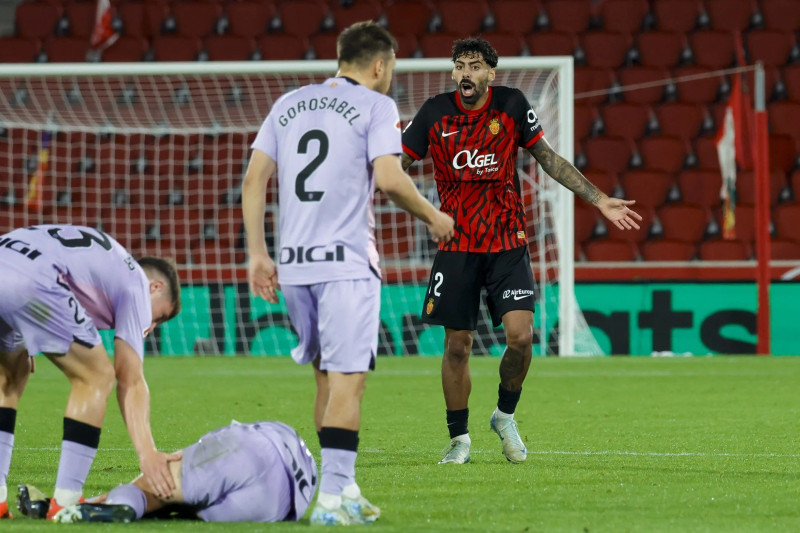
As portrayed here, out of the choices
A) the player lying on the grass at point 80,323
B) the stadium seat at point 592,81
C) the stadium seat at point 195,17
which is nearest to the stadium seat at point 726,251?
the stadium seat at point 592,81

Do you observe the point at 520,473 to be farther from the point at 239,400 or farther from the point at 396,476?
the point at 239,400

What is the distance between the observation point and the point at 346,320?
4.18m

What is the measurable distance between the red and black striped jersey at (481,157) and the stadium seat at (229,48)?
11591 mm

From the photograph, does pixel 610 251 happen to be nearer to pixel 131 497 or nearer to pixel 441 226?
pixel 441 226

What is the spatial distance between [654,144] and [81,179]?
24.0 feet

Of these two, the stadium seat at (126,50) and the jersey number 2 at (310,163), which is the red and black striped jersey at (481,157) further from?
the stadium seat at (126,50)

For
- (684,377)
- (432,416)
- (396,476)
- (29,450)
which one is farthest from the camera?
(684,377)

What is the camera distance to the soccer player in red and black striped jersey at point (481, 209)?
19.9ft

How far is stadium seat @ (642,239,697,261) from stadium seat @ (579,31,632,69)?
3.21 meters

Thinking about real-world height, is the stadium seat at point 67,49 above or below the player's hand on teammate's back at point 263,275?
above

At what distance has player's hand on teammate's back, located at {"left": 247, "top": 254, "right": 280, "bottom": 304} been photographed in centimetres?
423

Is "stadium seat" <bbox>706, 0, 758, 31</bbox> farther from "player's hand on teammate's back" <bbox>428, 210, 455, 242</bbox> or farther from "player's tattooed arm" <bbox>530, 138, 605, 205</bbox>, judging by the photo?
"player's hand on teammate's back" <bbox>428, 210, 455, 242</bbox>

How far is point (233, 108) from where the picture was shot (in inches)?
589

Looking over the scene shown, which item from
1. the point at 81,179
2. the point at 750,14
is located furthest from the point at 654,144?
the point at 81,179
